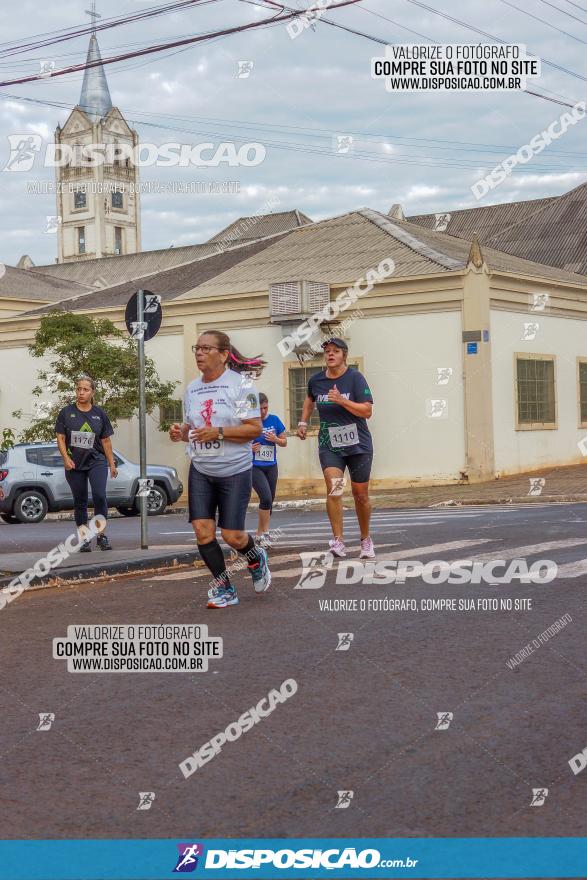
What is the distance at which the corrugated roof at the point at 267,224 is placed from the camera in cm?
5425

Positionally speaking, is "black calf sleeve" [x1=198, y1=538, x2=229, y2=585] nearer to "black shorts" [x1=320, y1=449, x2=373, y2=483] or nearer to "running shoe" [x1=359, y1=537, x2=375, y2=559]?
"black shorts" [x1=320, y1=449, x2=373, y2=483]

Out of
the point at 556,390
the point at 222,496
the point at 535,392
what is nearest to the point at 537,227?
the point at 556,390

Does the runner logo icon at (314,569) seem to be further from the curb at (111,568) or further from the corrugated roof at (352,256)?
the corrugated roof at (352,256)

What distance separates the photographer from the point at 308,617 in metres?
8.13

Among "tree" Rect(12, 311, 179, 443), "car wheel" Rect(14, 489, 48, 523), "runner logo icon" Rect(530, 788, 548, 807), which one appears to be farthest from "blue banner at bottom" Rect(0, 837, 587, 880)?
"tree" Rect(12, 311, 179, 443)

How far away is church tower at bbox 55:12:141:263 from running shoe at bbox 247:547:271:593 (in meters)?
117

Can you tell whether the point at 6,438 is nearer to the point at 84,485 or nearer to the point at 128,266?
the point at 84,485

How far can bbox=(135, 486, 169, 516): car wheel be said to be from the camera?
2369 centimetres

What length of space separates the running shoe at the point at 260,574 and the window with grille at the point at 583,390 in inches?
877

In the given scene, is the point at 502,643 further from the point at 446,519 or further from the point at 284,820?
the point at 446,519

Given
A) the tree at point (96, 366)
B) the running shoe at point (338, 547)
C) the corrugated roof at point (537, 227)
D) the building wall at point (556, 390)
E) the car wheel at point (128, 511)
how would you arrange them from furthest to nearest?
1. the corrugated roof at point (537, 227)
2. the tree at point (96, 366)
3. the building wall at point (556, 390)
4. the car wheel at point (128, 511)
5. the running shoe at point (338, 547)

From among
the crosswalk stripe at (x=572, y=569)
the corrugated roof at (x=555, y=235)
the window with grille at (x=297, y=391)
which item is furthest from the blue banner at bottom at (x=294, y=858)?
the corrugated roof at (x=555, y=235)

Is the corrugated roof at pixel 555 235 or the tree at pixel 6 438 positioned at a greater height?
the corrugated roof at pixel 555 235

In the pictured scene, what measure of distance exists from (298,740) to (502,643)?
90.2 inches
